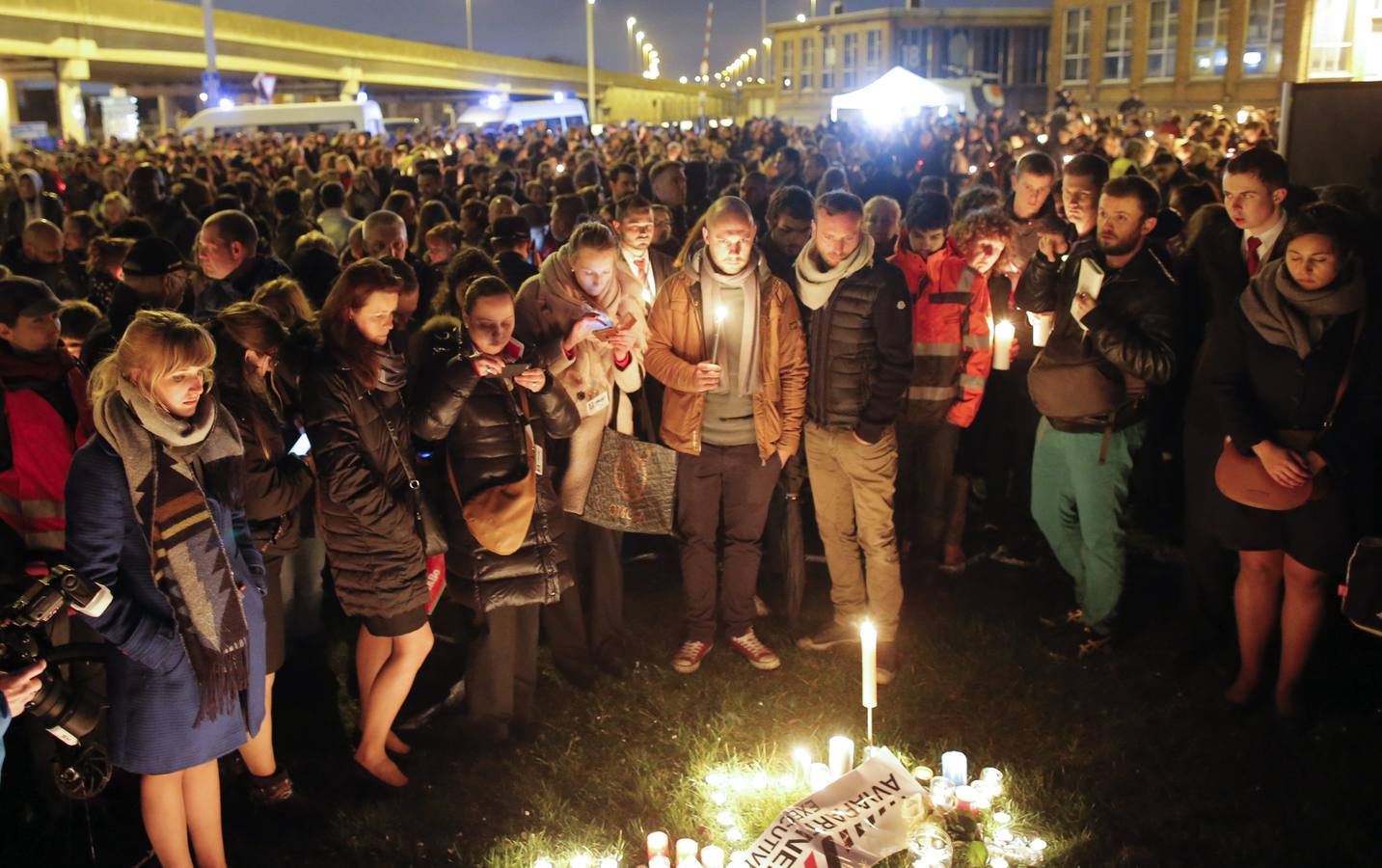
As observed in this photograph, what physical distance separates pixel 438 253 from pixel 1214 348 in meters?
4.24

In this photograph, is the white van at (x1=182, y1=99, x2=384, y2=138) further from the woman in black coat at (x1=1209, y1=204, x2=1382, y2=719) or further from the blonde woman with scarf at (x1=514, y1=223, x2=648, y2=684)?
the woman in black coat at (x1=1209, y1=204, x2=1382, y2=719)

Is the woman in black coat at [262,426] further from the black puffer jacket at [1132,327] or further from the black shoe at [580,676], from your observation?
the black puffer jacket at [1132,327]

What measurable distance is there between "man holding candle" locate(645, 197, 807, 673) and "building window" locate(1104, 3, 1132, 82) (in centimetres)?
4576

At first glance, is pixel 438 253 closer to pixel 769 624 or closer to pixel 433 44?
pixel 769 624

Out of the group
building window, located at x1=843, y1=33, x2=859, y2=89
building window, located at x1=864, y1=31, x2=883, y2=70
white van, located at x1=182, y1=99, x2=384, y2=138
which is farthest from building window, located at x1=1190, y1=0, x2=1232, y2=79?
building window, located at x1=843, y1=33, x2=859, y2=89

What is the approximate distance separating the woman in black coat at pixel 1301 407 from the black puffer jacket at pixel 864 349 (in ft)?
4.28

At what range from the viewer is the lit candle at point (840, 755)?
4.13 metres

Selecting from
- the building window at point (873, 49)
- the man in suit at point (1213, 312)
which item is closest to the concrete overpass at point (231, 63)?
the building window at point (873, 49)

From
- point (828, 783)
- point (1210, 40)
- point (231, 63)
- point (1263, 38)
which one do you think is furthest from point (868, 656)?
point (231, 63)

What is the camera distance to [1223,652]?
5.39 meters

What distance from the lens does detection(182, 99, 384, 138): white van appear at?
31.2m

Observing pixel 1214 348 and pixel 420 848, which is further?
pixel 1214 348

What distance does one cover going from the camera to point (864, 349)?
5125 mm

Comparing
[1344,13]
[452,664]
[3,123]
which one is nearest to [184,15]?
[3,123]
